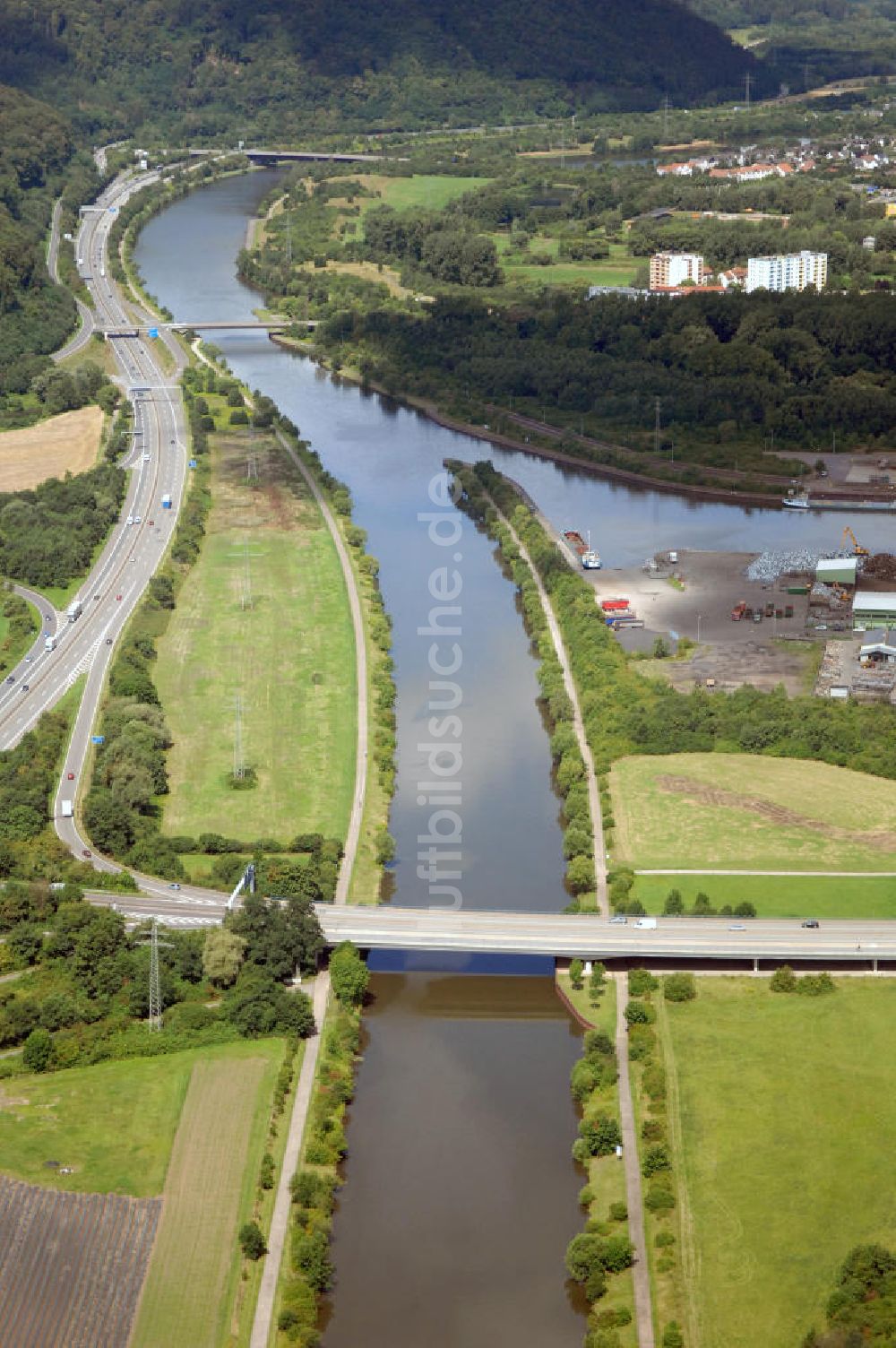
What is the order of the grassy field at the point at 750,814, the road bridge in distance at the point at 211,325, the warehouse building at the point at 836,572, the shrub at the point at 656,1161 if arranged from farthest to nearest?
the road bridge in distance at the point at 211,325 → the warehouse building at the point at 836,572 → the grassy field at the point at 750,814 → the shrub at the point at 656,1161

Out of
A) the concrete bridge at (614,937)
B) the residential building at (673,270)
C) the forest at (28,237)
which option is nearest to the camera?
the concrete bridge at (614,937)

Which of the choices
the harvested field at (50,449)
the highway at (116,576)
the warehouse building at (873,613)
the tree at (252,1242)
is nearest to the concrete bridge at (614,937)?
the highway at (116,576)

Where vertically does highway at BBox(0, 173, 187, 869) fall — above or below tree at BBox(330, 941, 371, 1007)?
above

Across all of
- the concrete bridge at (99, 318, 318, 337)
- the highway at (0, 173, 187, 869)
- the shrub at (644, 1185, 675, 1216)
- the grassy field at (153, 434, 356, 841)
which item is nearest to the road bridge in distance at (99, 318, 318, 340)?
the concrete bridge at (99, 318, 318, 337)

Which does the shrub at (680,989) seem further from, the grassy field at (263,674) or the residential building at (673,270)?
the residential building at (673,270)

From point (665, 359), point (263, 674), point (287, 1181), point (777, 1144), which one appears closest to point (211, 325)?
point (665, 359)

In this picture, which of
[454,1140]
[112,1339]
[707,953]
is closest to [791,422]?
[707,953]

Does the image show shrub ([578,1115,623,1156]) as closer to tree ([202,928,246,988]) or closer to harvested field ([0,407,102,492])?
tree ([202,928,246,988])
